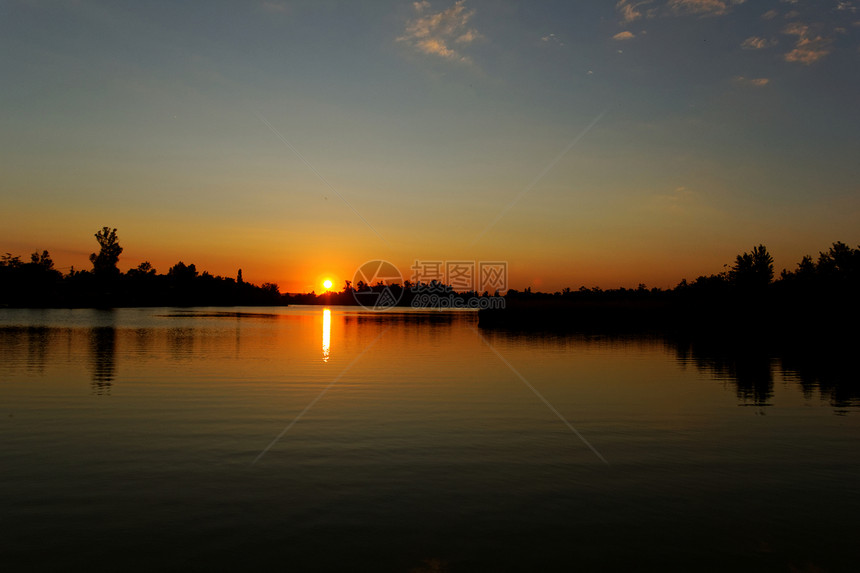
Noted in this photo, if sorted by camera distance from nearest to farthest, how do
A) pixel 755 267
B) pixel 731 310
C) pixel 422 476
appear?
pixel 422 476, pixel 731 310, pixel 755 267

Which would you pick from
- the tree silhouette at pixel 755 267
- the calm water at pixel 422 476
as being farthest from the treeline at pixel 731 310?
the calm water at pixel 422 476

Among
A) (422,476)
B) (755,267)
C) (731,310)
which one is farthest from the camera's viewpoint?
(755,267)

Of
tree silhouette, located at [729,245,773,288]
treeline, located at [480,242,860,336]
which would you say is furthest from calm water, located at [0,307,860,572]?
tree silhouette, located at [729,245,773,288]

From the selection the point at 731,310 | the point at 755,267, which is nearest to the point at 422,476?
the point at 731,310

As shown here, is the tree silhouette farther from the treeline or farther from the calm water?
the calm water

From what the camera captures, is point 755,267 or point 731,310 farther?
point 755,267

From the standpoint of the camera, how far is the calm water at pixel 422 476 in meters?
9.08

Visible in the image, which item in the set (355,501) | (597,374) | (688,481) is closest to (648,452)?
(688,481)

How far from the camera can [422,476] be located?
12.8 m

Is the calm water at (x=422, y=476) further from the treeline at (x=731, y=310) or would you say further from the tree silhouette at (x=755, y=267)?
the tree silhouette at (x=755, y=267)

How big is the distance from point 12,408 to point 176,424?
22.2 feet

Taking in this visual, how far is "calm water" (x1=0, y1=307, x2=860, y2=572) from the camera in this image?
29.8 ft

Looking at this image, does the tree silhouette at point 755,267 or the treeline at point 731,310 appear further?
the tree silhouette at point 755,267

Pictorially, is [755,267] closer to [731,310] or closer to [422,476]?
[731,310]
